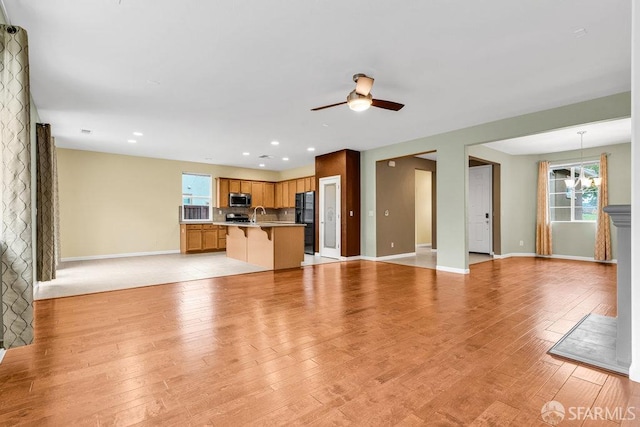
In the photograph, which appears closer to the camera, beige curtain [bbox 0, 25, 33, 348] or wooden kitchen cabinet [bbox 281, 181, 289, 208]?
beige curtain [bbox 0, 25, 33, 348]

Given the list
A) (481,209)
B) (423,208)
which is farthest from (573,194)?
(423,208)

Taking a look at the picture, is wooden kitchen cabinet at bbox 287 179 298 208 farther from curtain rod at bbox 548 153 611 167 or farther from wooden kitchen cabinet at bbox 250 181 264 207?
curtain rod at bbox 548 153 611 167

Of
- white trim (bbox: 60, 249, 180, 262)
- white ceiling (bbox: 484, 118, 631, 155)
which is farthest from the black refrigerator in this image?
white ceiling (bbox: 484, 118, 631, 155)

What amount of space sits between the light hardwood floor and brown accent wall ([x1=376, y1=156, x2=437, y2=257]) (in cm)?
338

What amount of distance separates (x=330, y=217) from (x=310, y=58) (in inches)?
199

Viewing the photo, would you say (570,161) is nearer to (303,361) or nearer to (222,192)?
(303,361)

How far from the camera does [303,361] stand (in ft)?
7.36

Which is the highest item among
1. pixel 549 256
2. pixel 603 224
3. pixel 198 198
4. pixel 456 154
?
pixel 456 154

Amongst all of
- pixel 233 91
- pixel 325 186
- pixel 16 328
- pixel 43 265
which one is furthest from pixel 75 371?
pixel 325 186

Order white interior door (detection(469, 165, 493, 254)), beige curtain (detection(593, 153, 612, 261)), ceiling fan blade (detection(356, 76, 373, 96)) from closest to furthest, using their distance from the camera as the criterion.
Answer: ceiling fan blade (detection(356, 76, 373, 96)) → beige curtain (detection(593, 153, 612, 261)) → white interior door (detection(469, 165, 493, 254))

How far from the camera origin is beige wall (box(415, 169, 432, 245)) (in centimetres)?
1028

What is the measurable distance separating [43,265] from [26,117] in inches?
133

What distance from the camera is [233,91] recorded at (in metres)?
3.89

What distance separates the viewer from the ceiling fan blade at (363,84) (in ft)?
10.5
